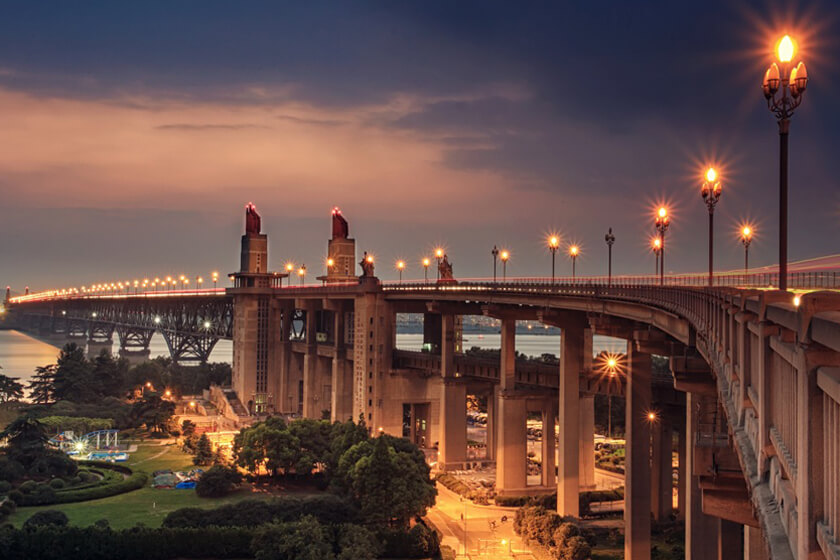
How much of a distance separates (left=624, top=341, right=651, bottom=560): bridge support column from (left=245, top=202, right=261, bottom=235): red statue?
71.0 metres

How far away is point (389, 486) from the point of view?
156 feet

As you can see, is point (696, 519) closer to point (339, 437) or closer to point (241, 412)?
point (339, 437)

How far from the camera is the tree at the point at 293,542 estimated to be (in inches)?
1534

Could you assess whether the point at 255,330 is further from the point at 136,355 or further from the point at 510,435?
the point at 136,355

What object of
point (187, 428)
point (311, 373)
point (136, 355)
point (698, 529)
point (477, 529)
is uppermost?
point (311, 373)

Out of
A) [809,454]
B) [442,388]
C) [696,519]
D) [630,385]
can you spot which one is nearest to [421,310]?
[442,388]

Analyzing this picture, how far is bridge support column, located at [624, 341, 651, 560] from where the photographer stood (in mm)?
40562

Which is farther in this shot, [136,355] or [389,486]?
[136,355]

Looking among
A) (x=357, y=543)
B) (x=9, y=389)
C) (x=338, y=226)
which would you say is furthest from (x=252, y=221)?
(x=357, y=543)

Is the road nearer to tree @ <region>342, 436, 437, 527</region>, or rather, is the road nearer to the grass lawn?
tree @ <region>342, 436, 437, 527</region>

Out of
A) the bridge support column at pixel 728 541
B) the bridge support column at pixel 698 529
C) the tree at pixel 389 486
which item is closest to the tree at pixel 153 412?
the tree at pixel 389 486

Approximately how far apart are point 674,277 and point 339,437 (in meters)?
24.0

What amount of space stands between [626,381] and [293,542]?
18190 millimetres

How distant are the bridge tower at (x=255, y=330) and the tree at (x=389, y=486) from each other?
153ft
